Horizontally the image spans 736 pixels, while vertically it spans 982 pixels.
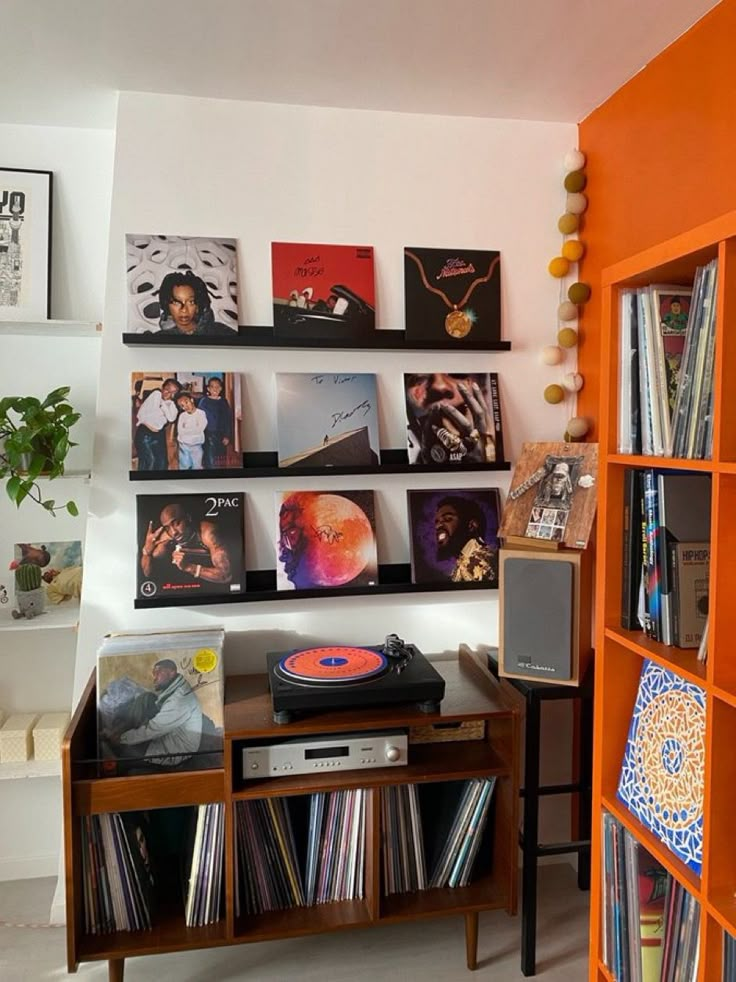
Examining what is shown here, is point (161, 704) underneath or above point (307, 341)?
underneath

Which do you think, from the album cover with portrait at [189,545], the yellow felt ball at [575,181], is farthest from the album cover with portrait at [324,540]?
the yellow felt ball at [575,181]

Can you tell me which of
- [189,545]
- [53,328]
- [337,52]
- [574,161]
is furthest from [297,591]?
[574,161]

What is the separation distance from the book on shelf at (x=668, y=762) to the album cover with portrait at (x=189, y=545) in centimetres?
113

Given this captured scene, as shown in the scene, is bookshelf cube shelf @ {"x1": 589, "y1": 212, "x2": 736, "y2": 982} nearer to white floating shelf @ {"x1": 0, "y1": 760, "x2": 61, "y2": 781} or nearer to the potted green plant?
the potted green plant

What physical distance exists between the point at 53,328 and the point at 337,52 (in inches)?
42.6

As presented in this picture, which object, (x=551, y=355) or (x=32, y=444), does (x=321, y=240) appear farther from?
(x=32, y=444)

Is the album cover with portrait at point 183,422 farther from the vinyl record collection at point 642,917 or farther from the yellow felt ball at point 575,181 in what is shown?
the vinyl record collection at point 642,917

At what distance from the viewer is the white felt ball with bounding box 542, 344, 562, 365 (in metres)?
2.30

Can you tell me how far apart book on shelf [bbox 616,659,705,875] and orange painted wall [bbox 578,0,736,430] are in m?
1.05

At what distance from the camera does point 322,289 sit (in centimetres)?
219

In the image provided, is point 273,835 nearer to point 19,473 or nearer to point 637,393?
point 19,473

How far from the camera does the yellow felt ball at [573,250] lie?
2.28 metres

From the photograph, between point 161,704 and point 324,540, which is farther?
point 324,540

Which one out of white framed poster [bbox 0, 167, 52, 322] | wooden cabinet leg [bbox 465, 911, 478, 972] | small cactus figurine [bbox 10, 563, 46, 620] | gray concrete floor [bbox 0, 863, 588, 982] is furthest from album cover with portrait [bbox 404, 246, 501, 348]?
gray concrete floor [bbox 0, 863, 588, 982]
